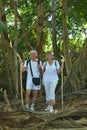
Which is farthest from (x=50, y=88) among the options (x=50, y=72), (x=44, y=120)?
(x=44, y=120)

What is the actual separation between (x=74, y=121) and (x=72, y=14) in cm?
931

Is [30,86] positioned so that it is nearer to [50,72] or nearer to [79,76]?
[50,72]

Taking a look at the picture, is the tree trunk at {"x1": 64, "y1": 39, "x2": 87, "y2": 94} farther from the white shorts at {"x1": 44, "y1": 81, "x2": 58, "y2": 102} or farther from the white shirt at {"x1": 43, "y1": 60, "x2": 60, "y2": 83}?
the white shirt at {"x1": 43, "y1": 60, "x2": 60, "y2": 83}

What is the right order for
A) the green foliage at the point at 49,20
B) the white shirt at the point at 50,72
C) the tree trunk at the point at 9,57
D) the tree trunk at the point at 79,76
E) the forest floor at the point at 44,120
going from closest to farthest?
the forest floor at the point at 44,120
the white shirt at the point at 50,72
the tree trunk at the point at 79,76
the tree trunk at the point at 9,57
the green foliage at the point at 49,20

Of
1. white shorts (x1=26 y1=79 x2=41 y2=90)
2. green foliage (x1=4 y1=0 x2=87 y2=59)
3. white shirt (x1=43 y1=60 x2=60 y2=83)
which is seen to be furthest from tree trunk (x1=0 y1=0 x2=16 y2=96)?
white shirt (x1=43 y1=60 x2=60 y2=83)

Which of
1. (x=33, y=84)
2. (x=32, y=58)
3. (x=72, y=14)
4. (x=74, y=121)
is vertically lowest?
(x=74, y=121)

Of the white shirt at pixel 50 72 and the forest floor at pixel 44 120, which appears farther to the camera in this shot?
the white shirt at pixel 50 72

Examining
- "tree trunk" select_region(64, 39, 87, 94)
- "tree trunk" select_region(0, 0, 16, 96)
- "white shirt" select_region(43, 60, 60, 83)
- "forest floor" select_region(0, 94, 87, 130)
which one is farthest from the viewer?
"tree trunk" select_region(0, 0, 16, 96)

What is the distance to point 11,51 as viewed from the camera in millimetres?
13453

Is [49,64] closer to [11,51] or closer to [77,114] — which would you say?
[77,114]

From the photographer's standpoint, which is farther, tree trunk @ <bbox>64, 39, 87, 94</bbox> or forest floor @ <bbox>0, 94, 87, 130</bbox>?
tree trunk @ <bbox>64, 39, 87, 94</bbox>

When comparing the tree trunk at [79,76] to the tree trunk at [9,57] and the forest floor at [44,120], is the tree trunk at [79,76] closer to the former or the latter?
the tree trunk at [9,57]

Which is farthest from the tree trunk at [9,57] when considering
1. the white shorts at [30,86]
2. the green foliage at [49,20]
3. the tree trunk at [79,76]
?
the white shorts at [30,86]

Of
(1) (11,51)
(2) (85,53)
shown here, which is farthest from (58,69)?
(1) (11,51)
